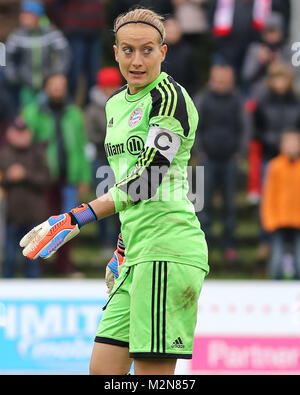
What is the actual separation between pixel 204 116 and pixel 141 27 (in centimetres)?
587

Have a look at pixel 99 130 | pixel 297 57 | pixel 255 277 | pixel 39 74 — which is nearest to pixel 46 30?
pixel 39 74

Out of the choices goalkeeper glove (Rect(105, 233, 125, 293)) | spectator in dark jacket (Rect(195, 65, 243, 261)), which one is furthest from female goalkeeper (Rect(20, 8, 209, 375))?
spectator in dark jacket (Rect(195, 65, 243, 261))

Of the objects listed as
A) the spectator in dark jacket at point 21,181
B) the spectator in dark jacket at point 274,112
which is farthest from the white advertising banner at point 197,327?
the spectator in dark jacket at point 274,112

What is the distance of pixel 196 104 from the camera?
1051 cm

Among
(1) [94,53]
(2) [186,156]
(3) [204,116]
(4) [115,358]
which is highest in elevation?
(1) [94,53]

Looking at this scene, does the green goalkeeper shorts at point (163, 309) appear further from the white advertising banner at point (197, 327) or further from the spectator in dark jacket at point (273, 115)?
the spectator in dark jacket at point (273, 115)

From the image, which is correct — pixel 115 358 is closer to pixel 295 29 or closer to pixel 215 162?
pixel 215 162

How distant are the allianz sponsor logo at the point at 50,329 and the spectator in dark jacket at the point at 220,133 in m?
2.31

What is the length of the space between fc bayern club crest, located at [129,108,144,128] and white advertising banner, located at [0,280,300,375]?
13.8 feet

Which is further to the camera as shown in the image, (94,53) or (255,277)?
(94,53)

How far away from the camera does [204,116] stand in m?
10.4

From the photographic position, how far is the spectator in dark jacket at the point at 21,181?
1005cm

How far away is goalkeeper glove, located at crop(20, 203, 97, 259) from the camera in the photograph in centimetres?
436
